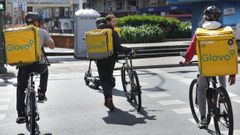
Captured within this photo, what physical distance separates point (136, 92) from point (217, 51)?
2932mm

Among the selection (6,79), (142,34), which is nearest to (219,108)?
(6,79)

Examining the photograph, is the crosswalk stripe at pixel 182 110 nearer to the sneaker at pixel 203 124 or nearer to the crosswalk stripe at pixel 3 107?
the sneaker at pixel 203 124

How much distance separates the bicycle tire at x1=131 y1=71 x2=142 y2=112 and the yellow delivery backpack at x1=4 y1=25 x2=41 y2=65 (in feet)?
8.20

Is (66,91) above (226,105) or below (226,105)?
below

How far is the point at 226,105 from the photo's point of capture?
6.01 m

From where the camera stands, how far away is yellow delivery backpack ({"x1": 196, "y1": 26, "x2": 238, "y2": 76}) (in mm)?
6055

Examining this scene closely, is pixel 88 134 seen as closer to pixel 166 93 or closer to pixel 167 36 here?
pixel 166 93

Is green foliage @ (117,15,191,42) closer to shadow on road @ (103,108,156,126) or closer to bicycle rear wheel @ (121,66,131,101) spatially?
bicycle rear wheel @ (121,66,131,101)

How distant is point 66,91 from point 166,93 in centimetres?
244

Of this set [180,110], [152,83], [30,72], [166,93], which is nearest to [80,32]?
[152,83]

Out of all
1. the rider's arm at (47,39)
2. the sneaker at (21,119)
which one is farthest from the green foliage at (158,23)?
the sneaker at (21,119)

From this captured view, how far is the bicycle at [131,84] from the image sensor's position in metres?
8.62

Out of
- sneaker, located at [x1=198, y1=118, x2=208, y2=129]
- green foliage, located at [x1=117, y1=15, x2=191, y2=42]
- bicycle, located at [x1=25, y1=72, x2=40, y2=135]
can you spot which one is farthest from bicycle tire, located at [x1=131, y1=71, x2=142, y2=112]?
green foliage, located at [x1=117, y1=15, x2=191, y2=42]

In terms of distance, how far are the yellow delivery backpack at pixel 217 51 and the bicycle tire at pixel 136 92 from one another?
2530 millimetres
